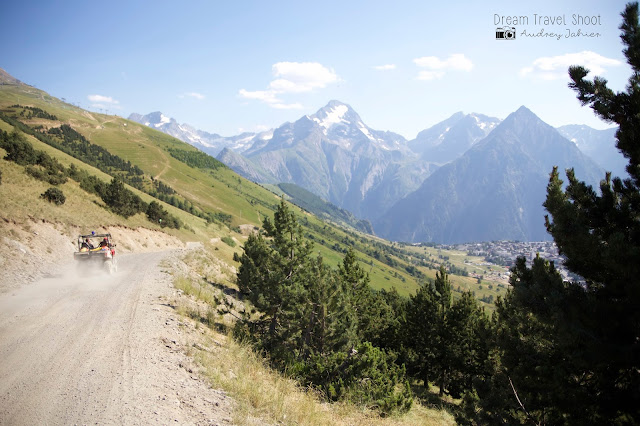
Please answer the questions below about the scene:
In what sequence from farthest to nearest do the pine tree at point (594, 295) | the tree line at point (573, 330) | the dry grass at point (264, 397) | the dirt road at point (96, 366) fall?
the dry grass at point (264, 397) < the dirt road at point (96, 366) < the tree line at point (573, 330) < the pine tree at point (594, 295)

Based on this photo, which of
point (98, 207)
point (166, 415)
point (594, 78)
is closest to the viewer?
point (166, 415)

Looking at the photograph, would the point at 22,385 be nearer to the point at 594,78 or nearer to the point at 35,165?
the point at 594,78

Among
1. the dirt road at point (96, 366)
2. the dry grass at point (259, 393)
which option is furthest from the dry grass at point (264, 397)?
the dirt road at point (96, 366)

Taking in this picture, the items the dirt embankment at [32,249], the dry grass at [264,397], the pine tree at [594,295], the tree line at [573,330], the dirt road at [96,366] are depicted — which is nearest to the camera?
the pine tree at [594,295]

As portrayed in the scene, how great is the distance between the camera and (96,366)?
27.8ft

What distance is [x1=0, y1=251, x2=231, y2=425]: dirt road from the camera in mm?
6613

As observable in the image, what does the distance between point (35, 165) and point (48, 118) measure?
17604 cm

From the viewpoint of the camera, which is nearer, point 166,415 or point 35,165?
point 166,415

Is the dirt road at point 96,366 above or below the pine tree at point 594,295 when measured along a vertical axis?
below

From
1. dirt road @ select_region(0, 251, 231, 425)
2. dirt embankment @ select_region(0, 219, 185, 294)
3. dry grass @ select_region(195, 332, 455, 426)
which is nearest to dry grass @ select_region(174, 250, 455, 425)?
dry grass @ select_region(195, 332, 455, 426)

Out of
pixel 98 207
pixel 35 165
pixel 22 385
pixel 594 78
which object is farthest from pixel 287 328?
pixel 35 165

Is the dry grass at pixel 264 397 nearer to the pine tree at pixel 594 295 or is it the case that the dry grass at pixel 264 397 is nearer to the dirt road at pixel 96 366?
the dirt road at pixel 96 366

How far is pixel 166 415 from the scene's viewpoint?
6703mm

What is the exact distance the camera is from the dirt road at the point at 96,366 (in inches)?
260
